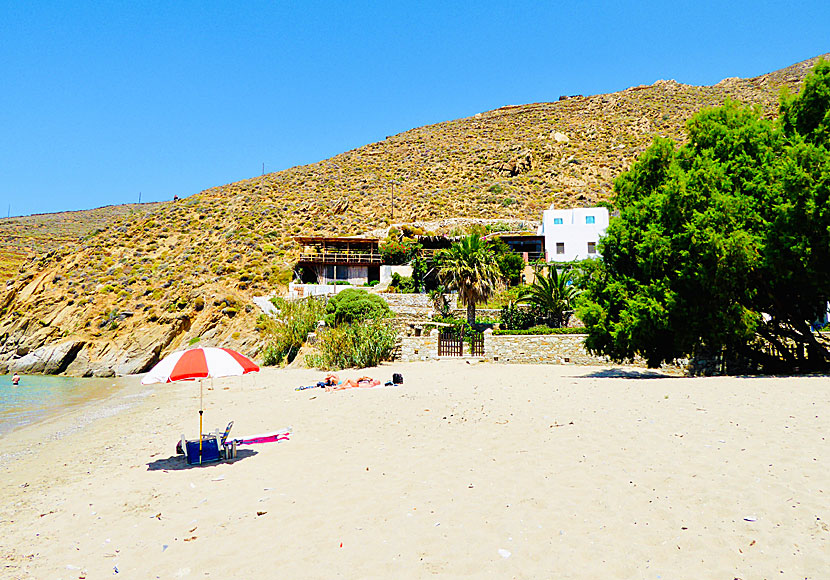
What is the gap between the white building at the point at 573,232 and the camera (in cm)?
4872

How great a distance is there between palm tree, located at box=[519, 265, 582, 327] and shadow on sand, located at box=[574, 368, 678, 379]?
10809mm

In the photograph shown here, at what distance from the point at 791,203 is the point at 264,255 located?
1797 inches

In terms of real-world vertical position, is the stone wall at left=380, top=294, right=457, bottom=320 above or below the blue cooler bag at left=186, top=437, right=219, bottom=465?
above

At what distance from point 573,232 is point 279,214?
34700 mm

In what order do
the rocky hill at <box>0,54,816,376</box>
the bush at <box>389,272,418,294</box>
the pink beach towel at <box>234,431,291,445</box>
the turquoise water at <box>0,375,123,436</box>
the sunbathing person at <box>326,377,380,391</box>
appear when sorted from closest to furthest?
the pink beach towel at <box>234,431,291,445</box> < the turquoise water at <box>0,375,123,436</box> < the sunbathing person at <box>326,377,380,391</box> < the rocky hill at <box>0,54,816,376</box> < the bush at <box>389,272,418,294</box>

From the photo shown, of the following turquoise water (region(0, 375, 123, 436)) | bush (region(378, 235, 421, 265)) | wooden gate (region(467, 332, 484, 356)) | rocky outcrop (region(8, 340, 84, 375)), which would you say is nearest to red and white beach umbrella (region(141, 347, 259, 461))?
turquoise water (region(0, 375, 123, 436))

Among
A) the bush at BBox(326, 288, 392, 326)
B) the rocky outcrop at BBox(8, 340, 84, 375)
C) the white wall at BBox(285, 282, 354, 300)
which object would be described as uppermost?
the white wall at BBox(285, 282, 354, 300)

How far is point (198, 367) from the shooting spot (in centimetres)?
873

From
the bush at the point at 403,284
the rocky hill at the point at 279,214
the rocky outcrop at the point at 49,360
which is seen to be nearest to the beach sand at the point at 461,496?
the rocky hill at the point at 279,214

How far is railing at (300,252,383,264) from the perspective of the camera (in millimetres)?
46781

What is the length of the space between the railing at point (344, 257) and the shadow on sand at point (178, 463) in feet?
122

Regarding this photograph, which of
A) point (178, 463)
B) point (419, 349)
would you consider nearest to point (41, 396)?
point (419, 349)

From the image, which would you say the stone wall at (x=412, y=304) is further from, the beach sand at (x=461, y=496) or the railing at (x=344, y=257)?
the beach sand at (x=461, y=496)

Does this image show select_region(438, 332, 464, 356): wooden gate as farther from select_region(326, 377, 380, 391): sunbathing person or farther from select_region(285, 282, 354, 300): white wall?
select_region(285, 282, 354, 300): white wall
